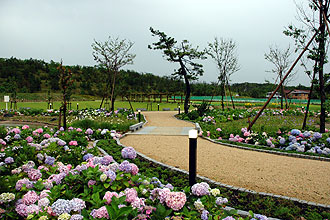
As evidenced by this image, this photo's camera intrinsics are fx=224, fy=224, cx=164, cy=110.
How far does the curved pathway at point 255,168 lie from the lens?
12.0ft

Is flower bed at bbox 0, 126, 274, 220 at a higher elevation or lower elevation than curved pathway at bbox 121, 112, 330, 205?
higher

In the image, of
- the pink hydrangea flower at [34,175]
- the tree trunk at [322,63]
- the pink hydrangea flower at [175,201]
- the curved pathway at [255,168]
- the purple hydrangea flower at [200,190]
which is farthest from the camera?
the tree trunk at [322,63]

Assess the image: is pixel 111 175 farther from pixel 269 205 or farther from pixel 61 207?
pixel 269 205

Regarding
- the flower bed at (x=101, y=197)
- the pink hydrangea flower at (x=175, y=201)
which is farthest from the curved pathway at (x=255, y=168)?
the pink hydrangea flower at (x=175, y=201)

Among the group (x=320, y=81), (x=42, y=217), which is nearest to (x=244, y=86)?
(x=320, y=81)

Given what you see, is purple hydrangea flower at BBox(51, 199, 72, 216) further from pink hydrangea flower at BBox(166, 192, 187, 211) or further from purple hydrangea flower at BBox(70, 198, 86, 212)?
pink hydrangea flower at BBox(166, 192, 187, 211)

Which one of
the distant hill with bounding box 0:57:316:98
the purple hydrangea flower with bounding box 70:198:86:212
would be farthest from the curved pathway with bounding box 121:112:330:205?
the distant hill with bounding box 0:57:316:98

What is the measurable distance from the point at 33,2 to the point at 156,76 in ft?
159

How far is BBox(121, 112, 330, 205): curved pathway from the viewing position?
3648 mm

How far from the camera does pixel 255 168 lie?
184 inches

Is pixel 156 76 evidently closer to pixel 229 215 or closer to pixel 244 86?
pixel 244 86

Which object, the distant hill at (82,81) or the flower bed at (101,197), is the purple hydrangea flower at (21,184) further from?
the distant hill at (82,81)

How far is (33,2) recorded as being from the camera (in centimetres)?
808

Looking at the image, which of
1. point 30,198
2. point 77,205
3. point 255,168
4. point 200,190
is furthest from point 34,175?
point 255,168
